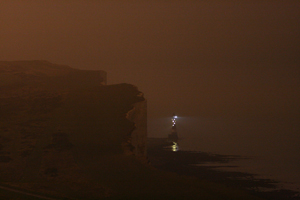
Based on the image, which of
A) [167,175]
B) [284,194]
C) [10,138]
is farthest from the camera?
[284,194]

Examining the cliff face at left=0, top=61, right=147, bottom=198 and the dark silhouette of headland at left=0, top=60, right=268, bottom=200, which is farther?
the cliff face at left=0, top=61, right=147, bottom=198

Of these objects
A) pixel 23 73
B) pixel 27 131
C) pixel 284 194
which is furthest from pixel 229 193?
pixel 23 73

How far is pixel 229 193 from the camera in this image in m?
20.5

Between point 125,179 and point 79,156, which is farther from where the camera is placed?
point 79,156

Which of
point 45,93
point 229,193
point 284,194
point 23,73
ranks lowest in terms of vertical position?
point 284,194

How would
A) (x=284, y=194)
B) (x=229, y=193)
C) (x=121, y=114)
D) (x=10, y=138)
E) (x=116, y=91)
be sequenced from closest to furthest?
1. (x=229, y=193)
2. (x=10, y=138)
3. (x=121, y=114)
4. (x=116, y=91)
5. (x=284, y=194)

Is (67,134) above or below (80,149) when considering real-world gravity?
above

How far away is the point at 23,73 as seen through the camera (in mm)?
48906

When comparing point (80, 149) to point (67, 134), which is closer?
point (80, 149)

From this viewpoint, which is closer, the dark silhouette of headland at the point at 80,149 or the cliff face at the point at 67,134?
the dark silhouette of headland at the point at 80,149

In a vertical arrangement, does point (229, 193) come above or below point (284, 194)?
above

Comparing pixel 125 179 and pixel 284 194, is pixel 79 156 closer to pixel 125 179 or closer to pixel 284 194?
pixel 125 179

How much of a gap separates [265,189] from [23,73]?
35478 mm

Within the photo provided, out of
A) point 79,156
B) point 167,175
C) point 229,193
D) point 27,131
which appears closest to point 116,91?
point 27,131
